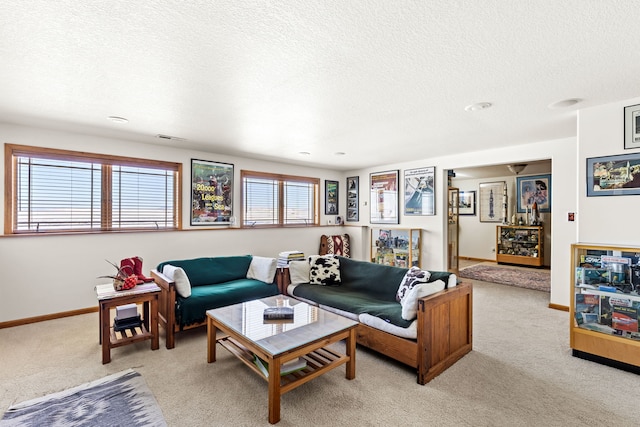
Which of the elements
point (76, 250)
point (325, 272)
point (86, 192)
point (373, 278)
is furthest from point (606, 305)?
point (86, 192)

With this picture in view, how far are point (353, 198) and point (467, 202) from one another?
3929 mm

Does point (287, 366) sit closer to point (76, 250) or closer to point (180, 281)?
point (180, 281)

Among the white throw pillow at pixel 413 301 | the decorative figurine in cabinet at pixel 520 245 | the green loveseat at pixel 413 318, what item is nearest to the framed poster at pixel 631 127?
the green loveseat at pixel 413 318

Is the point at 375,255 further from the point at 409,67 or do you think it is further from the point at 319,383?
the point at 409,67

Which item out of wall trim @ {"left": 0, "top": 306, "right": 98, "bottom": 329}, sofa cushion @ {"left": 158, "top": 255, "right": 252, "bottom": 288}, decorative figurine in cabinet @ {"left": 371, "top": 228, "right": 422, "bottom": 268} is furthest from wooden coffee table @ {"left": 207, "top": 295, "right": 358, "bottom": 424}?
decorative figurine in cabinet @ {"left": 371, "top": 228, "right": 422, "bottom": 268}

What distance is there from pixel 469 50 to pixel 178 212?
4.25 m

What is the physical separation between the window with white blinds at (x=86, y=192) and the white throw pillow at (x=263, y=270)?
150 cm

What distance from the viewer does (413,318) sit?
2363 mm

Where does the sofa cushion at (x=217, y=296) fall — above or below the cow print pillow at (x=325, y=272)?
below

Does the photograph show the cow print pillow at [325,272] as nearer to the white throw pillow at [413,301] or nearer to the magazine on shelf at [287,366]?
the white throw pillow at [413,301]

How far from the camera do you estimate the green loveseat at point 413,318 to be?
89.5 inches

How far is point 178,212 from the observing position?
457 centimetres

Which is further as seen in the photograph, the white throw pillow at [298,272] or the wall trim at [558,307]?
the wall trim at [558,307]

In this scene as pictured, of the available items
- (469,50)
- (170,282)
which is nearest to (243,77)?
(469,50)
